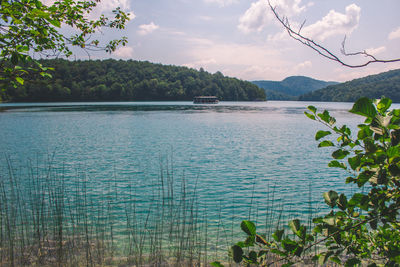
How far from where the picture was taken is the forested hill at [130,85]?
379ft

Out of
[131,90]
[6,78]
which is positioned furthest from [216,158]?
[131,90]

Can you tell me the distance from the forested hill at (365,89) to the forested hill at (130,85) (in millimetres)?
37263

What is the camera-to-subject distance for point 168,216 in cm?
792

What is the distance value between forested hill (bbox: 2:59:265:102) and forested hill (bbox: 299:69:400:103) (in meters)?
37.3

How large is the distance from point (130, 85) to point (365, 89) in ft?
335

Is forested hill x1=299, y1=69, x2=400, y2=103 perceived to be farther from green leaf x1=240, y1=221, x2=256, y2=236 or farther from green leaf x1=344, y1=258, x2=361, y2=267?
green leaf x1=240, y1=221, x2=256, y2=236

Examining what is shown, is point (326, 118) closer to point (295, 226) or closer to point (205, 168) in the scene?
point (295, 226)

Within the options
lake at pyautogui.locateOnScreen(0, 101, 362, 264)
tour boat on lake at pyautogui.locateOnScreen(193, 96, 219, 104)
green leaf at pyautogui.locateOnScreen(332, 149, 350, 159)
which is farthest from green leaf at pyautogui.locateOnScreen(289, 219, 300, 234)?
tour boat on lake at pyautogui.locateOnScreen(193, 96, 219, 104)

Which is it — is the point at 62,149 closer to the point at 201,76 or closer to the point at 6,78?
the point at 6,78

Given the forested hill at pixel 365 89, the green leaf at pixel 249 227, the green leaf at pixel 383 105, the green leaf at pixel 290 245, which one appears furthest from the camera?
the forested hill at pixel 365 89

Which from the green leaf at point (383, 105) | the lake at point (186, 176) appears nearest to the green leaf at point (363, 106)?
the green leaf at point (383, 105)

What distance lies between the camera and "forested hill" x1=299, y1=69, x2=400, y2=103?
117994mm

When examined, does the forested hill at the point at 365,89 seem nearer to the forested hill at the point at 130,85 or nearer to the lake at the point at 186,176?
the forested hill at the point at 130,85

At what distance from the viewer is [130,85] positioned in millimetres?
129750
